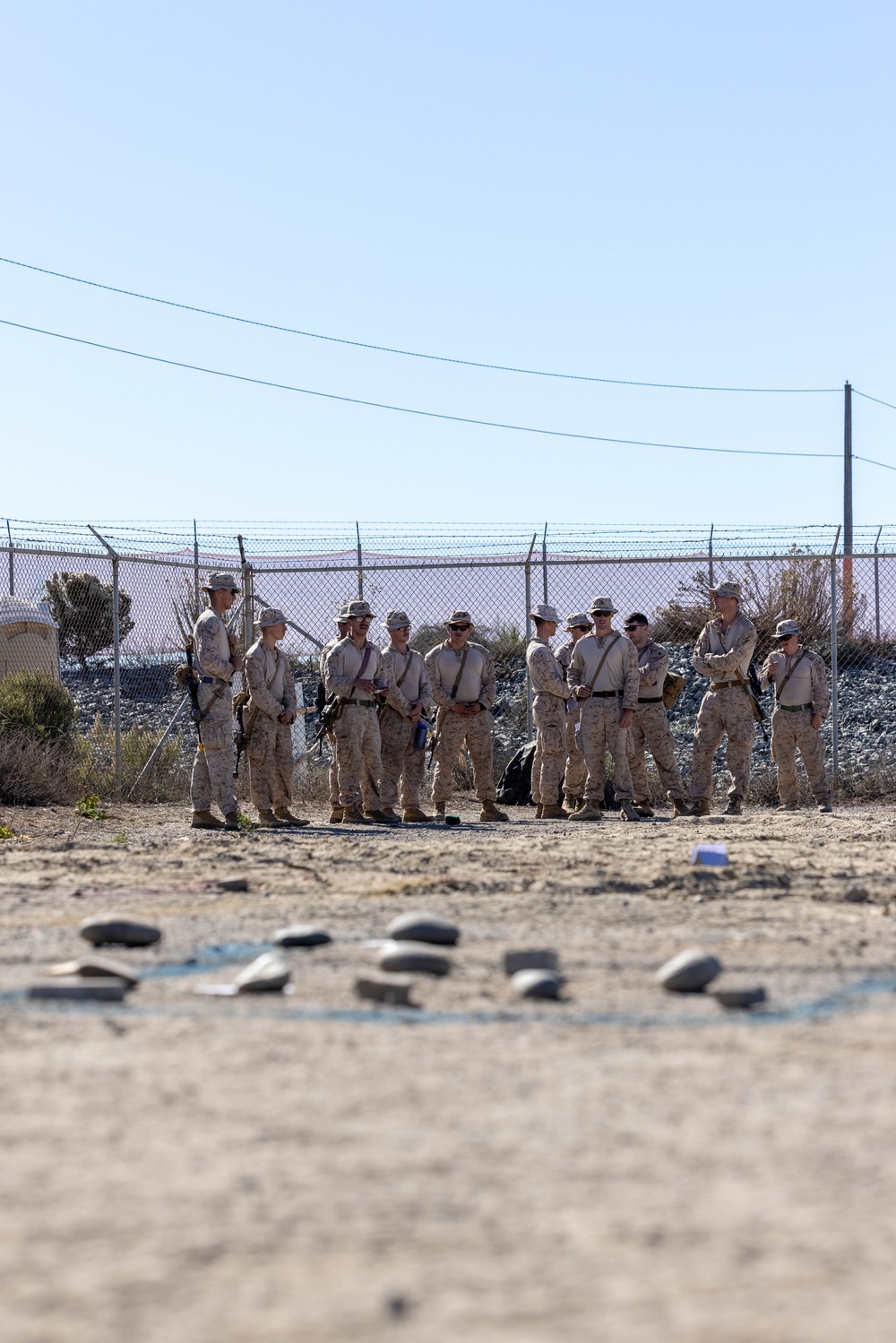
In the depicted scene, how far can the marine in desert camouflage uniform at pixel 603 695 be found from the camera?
13586 mm

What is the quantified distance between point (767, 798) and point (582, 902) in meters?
8.65

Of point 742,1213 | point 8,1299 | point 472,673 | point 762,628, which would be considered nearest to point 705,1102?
point 742,1213

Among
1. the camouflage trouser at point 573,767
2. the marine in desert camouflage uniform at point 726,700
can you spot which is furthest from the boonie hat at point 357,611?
the marine in desert camouflage uniform at point 726,700

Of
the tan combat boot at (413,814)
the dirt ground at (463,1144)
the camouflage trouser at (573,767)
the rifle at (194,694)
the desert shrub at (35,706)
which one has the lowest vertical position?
the tan combat boot at (413,814)

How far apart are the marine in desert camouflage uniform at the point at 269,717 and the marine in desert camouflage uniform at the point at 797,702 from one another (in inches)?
162

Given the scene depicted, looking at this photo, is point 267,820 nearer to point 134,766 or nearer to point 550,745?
point 550,745

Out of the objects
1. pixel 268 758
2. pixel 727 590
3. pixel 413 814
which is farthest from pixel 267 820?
pixel 727 590

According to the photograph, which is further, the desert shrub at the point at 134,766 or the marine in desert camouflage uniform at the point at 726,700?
the desert shrub at the point at 134,766

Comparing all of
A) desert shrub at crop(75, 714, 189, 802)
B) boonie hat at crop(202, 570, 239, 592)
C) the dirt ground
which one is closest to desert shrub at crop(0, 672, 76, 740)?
desert shrub at crop(75, 714, 189, 802)

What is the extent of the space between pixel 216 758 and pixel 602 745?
3.49 m

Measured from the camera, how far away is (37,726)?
49.7 ft

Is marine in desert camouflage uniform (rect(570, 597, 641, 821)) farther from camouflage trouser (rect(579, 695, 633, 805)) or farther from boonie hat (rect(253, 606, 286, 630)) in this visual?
boonie hat (rect(253, 606, 286, 630))

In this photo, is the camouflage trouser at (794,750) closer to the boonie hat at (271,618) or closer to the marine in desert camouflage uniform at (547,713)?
the marine in desert camouflage uniform at (547,713)

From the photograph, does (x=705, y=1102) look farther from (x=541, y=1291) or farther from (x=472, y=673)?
(x=472, y=673)
